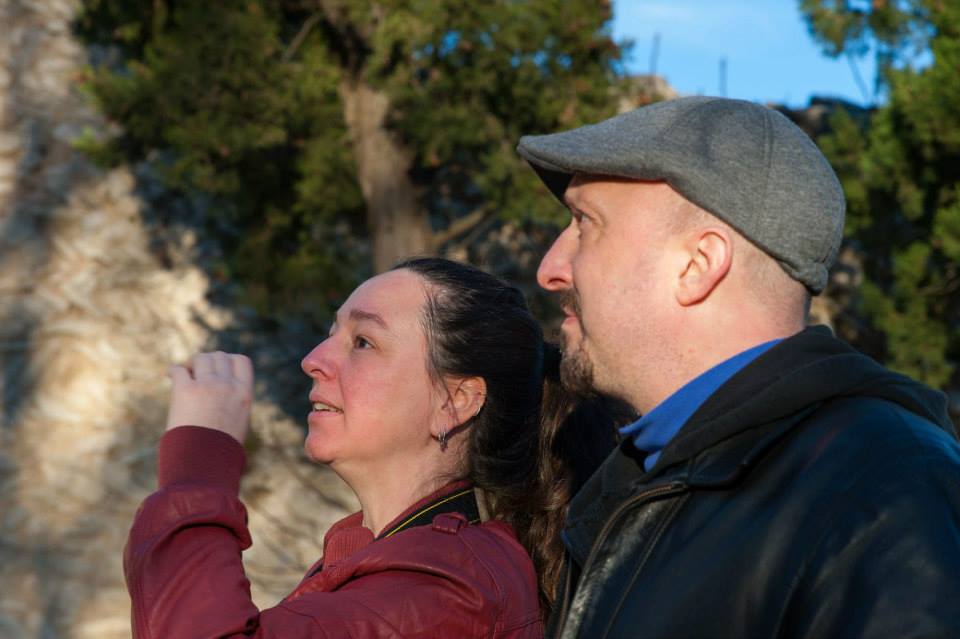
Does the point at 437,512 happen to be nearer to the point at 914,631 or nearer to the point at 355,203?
the point at 914,631

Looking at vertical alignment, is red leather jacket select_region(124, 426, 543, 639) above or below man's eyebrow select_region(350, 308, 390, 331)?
below

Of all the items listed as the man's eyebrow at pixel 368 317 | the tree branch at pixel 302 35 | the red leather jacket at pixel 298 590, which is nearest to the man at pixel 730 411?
the red leather jacket at pixel 298 590

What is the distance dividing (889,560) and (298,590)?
1276 millimetres

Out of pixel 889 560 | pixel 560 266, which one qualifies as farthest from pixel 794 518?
pixel 560 266

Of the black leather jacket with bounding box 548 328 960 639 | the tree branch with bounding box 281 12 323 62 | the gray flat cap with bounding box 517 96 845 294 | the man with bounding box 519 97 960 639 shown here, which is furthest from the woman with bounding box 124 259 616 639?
the tree branch with bounding box 281 12 323 62

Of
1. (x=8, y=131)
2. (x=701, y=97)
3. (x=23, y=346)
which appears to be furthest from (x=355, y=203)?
(x=701, y=97)

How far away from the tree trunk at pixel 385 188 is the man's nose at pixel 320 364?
4179 mm

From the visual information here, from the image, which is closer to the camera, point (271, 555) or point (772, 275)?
point (772, 275)

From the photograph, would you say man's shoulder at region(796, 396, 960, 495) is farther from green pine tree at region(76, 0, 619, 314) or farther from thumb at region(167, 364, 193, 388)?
green pine tree at region(76, 0, 619, 314)

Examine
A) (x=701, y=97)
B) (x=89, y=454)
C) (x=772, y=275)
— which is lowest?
(x=89, y=454)

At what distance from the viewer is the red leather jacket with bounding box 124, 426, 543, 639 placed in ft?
6.19

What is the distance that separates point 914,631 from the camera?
3.79 ft

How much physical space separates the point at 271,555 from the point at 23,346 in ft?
8.60

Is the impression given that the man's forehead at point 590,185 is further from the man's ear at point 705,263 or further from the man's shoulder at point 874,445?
the man's shoulder at point 874,445
